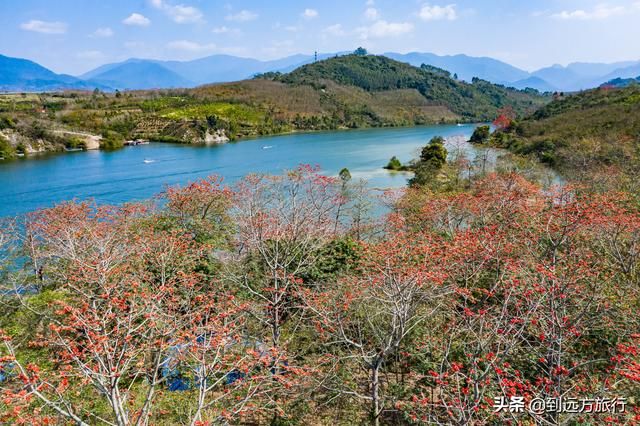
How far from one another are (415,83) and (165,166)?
326ft

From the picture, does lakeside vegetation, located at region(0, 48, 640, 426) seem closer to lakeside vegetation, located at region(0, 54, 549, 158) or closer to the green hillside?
the green hillside

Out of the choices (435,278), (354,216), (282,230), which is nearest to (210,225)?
(282,230)

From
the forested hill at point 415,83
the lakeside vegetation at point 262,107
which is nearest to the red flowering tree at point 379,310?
the lakeside vegetation at point 262,107

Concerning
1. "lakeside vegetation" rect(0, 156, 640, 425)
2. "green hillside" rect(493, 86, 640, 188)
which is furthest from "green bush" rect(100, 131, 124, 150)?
"green hillside" rect(493, 86, 640, 188)

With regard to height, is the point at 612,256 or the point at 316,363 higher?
the point at 612,256

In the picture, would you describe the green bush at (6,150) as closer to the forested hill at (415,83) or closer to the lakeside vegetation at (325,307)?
the lakeside vegetation at (325,307)

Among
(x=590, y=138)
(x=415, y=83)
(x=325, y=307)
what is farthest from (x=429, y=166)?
(x=415, y=83)

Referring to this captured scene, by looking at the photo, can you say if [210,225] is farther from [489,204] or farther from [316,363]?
[489,204]

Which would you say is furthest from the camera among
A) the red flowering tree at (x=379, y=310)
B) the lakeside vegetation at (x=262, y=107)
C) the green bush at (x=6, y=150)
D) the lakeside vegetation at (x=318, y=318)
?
the lakeside vegetation at (x=262, y=107)

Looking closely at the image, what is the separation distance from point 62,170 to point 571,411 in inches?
1909

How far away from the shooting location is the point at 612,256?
9.84m

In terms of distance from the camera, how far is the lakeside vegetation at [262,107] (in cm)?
6022

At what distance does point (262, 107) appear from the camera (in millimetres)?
84562

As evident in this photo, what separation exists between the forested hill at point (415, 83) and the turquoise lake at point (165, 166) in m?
55.0
